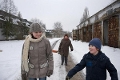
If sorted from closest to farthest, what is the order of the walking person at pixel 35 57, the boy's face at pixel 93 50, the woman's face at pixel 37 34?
the boy's face at pixel 93 50
the walking person at pixel 35 57
the woman's face at pixel 37 34

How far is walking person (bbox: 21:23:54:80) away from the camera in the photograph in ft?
9.86

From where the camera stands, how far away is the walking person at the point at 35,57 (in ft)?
9.86

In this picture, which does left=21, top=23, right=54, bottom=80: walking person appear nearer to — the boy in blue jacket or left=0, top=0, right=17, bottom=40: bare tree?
the boy in blue jacket

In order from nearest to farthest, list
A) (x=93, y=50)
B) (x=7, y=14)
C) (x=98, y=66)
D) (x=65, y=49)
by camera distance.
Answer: (x=98, y=66)
(x=93, y=50)
(x=65, y=49)
(x=7, y=14)

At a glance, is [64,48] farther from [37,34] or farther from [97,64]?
[97,64]

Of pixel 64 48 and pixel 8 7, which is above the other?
pixel 8 7

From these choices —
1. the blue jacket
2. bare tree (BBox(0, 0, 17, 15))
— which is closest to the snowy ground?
the blue jacket

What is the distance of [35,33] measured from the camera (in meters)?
3.12

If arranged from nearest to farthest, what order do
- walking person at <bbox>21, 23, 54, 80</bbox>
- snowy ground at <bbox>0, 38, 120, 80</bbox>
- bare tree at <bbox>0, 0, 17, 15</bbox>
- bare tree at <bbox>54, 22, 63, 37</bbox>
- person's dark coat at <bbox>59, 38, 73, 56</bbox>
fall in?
walking person at <bbox>21, 23, 54, 80</bbox> → snowy ground at <bbox>0, 38, 120, 80</bbox> → person's dark coat at <bbox>59, 38, 73, 56</bbox> → bare tree at <bbox>0, 0, 17, 15</bbox> → bare tree at <bbox>54, 22, 63, 37</bbox>

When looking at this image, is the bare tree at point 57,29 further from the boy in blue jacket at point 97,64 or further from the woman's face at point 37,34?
the boy in blue jacket at point 97,64

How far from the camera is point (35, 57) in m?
3.02

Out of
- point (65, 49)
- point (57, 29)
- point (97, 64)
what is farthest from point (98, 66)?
point (57, 29)

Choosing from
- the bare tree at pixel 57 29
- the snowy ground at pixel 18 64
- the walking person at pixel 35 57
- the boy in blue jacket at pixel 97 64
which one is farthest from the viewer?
the bare tree at pixel 57 29

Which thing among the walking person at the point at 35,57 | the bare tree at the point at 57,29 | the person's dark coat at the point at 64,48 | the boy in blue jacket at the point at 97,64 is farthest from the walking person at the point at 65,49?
the bare tree at the point at 57,29
